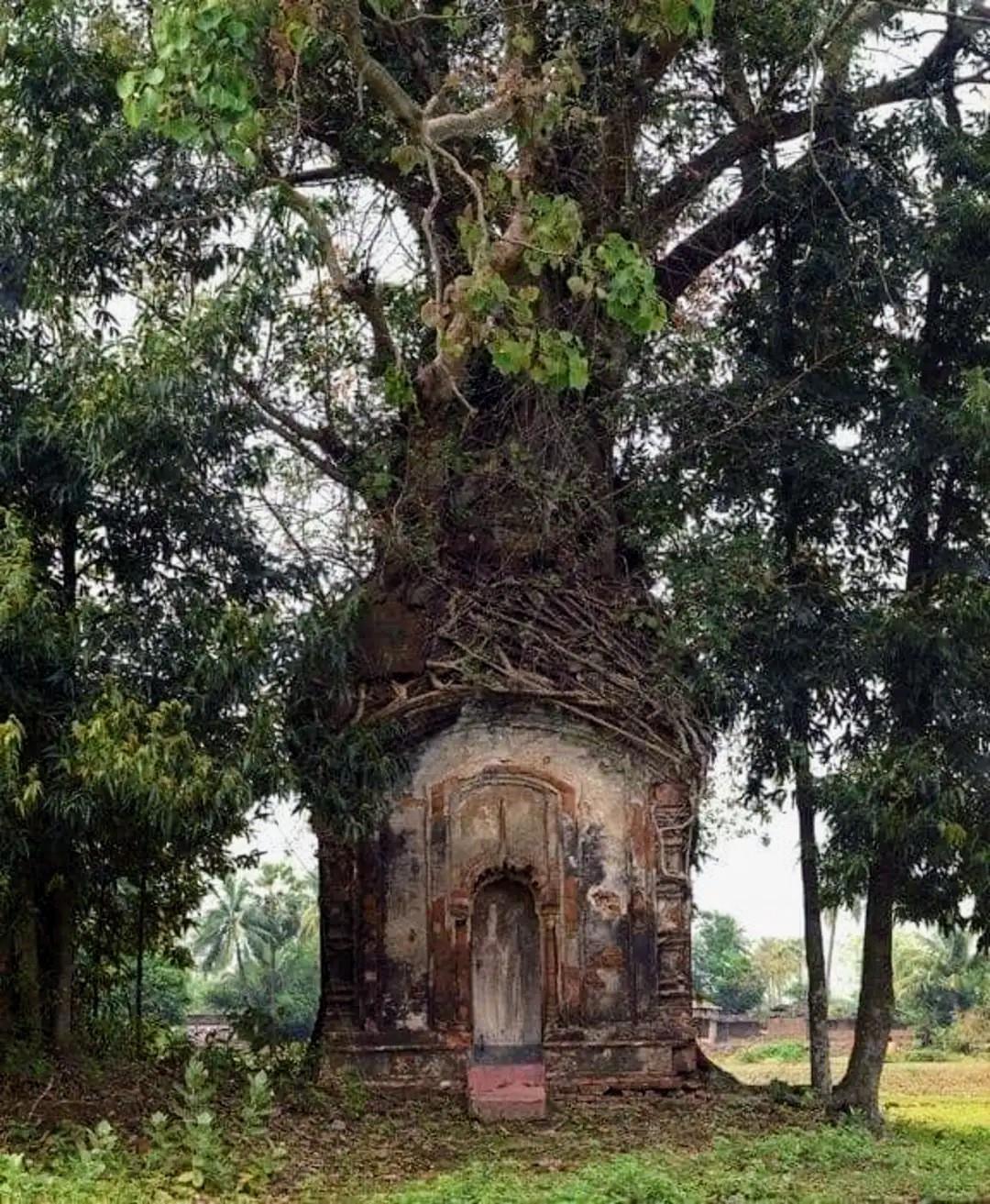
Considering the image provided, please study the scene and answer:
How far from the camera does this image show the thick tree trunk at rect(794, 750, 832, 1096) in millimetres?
13664

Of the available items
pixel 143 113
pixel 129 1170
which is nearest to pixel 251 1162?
pixel 129 1170

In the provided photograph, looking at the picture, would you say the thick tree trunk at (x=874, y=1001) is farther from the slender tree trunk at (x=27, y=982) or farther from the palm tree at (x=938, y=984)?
the palm tree at (x=938, y=984)

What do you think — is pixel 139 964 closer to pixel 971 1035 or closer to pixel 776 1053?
pixel 776 1053

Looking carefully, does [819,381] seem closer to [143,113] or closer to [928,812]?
[928,812]

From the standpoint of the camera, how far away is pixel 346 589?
1221 cm

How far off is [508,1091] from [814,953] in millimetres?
3310

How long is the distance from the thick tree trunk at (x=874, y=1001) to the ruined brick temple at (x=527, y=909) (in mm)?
1533

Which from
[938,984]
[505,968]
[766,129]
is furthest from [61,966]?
[938,984]

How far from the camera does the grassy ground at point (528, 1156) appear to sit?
822cm

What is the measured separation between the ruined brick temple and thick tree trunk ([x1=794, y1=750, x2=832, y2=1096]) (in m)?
1.30

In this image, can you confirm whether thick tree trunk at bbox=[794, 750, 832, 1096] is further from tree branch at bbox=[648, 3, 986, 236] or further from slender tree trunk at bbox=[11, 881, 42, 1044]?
slender tree trunk at bbox=[11, 881, 42, 1044]

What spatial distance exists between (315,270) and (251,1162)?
6223 millimetres

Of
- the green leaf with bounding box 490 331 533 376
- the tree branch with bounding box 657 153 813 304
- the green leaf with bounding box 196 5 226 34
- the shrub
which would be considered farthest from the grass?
the green leaf with bounding box 196 5 226 34

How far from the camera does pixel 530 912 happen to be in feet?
43.9
